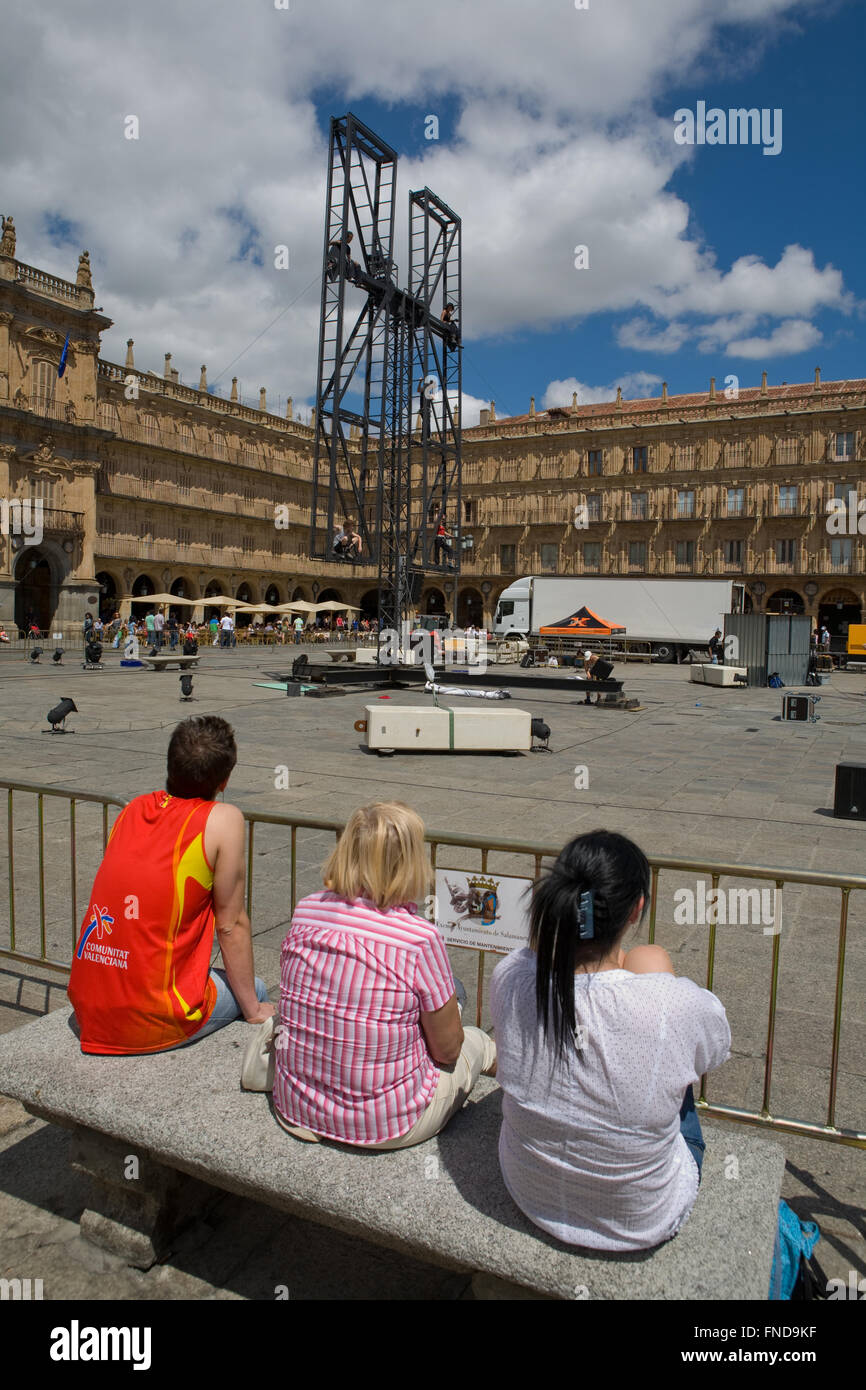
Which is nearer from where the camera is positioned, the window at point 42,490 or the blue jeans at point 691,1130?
the blue jeans at point 691,1130

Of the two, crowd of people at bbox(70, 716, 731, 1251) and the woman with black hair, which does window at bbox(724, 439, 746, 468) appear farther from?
the woman with black hair

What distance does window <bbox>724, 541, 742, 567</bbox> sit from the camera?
49.5 meters

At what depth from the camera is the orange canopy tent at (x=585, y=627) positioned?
38.0 metres

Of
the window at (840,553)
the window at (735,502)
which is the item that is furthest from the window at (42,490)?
the window at (840,553)

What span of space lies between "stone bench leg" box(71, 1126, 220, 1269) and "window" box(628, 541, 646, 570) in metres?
52.0

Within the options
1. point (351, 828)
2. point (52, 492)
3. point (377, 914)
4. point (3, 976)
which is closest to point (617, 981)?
point (377, 914)

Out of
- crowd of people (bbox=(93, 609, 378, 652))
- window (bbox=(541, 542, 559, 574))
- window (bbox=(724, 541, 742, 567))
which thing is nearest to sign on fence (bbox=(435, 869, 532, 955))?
crowd of people (bbox=(93, 609, 378, 652))

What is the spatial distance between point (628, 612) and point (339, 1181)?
37.9 metres

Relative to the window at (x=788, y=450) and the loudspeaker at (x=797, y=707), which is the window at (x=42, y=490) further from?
the window at (x=788, y=450)

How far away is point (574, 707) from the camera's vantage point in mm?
18109

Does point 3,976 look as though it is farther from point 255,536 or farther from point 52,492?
point 255,536
